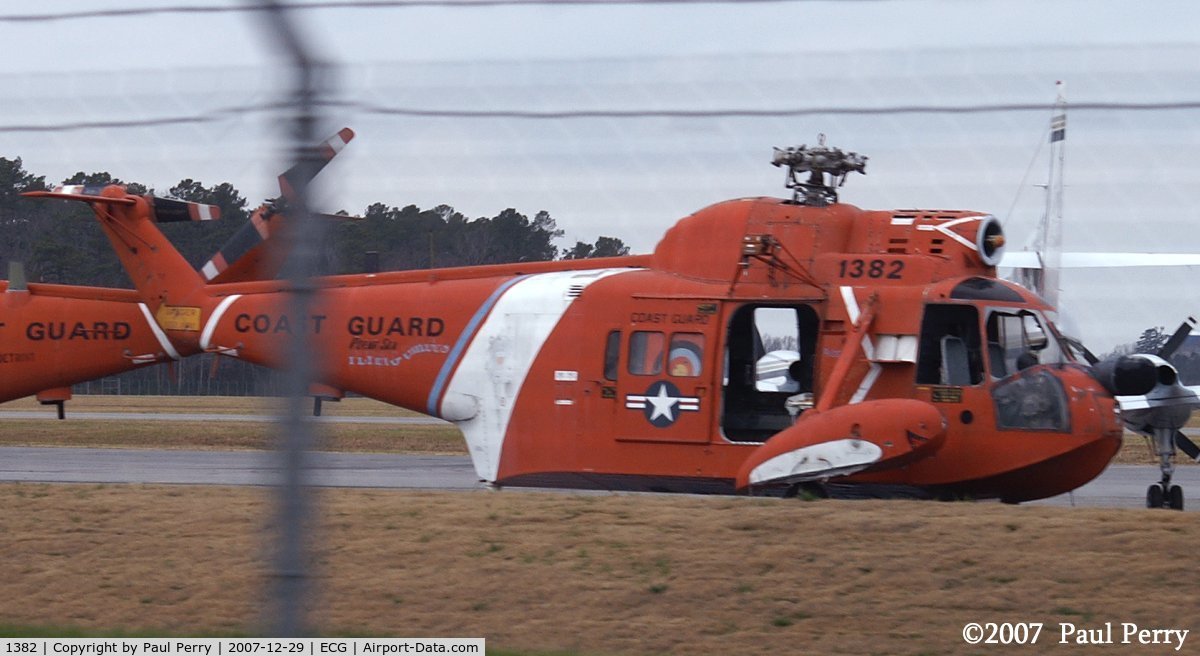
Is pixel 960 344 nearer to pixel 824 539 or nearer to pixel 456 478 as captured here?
pixel 824 539

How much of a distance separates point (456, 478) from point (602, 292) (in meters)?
6.16

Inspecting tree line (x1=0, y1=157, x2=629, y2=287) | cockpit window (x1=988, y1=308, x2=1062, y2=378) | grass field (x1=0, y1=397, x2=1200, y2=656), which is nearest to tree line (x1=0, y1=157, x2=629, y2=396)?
tree line (x1=0, y1=157, x2=629, y2=287)

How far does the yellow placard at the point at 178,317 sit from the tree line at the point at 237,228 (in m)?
0.40

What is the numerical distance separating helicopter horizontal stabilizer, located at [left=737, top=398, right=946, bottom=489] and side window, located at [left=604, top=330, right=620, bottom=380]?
161 centimetres

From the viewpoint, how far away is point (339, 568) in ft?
25.1

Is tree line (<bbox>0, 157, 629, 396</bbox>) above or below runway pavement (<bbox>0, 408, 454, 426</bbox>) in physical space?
above

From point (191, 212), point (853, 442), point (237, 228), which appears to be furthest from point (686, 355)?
point (237, 228)

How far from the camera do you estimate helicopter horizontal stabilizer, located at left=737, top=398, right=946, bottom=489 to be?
374 inches

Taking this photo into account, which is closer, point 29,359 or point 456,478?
point 29,359

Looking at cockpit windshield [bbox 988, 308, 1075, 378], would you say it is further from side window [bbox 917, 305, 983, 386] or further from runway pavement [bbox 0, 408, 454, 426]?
runway pavement [bbox 0, 408, 454, 426]

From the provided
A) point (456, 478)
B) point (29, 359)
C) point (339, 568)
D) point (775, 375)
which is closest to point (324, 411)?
point (339, 568)

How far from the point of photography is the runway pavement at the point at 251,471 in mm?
15250

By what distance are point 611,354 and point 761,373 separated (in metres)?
1.88

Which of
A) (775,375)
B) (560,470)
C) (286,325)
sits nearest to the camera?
(286,325)
